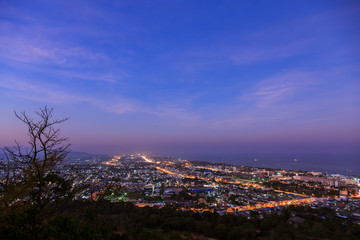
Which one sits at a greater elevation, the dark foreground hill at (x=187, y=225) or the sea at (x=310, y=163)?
the dark foreground hill at (x=187, y=225)

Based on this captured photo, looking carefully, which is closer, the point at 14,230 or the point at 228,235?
the point at 14,230

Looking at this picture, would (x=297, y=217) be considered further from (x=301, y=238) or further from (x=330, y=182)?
(x=330, y=182)

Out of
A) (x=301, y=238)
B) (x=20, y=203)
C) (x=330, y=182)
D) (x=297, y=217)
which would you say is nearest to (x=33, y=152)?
(x=20, y=203)

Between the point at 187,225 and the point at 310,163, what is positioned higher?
the point at 187,225

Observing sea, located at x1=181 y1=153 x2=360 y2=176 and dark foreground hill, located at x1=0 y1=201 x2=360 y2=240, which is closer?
dark foreground hill, located at x1=0 y1=201 x2=360 y2=240

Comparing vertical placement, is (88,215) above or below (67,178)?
below

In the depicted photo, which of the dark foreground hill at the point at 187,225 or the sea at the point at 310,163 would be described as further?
the sea at the point at 310,163

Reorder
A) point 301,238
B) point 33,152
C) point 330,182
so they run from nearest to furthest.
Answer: point 33,152, point 301,238, point 330,182

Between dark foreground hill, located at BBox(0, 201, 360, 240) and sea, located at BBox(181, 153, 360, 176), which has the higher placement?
dark foreground hill, located at BBox(0, 201, 360, 240)

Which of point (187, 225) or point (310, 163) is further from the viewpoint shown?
point (310, 163)

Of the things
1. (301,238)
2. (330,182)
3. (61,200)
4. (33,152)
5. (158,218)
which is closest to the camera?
(33,152)

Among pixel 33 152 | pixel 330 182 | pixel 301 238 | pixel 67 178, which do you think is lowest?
pixel 330 182
